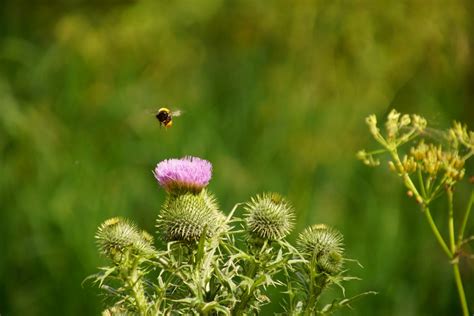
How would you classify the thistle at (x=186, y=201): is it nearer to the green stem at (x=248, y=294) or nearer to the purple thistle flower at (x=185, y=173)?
the purple thistle flower at (x=185, y=173)

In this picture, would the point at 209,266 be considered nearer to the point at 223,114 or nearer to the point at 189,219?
the point at 189,219

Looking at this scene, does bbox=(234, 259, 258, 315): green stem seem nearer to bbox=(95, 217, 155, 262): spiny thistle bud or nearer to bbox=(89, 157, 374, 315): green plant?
bbox=(89, 157, 374, 315): green plant

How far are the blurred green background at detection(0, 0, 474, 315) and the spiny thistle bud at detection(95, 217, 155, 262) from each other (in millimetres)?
2206

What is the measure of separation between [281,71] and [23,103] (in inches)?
53.4

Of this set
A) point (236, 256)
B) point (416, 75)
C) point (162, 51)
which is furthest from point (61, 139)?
point (236, 256)

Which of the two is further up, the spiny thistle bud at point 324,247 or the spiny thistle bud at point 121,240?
the spiny thistle bud at point 324,247

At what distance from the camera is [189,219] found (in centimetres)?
196

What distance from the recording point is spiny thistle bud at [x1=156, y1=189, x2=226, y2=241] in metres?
1.95

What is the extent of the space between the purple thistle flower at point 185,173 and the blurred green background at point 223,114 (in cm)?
209

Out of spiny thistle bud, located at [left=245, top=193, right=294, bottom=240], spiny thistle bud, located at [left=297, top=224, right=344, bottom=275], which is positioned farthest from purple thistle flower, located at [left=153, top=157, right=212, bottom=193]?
spiny thistle bud, located at [left=297, top=224, right=344, bottom=275]

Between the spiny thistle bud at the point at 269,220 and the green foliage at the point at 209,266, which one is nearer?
the green foliage at the point at 209,266

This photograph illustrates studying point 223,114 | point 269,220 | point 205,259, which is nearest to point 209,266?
point 205,259

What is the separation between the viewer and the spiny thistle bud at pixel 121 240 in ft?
6.19

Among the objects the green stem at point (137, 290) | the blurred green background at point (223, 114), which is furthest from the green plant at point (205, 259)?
the blurred green background at point (223, 114)
